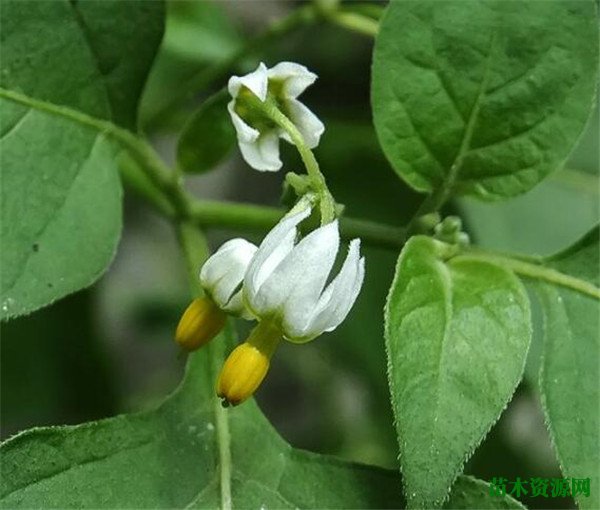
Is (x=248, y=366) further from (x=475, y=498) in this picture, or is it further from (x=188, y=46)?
(x=188, y=46)

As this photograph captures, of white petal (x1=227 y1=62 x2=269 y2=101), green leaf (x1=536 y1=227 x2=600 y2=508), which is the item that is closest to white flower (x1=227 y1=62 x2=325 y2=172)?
white petal (x1=227 y1=62 x2=269 y2=101)

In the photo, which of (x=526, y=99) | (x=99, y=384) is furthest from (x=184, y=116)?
(x=526, y=99)

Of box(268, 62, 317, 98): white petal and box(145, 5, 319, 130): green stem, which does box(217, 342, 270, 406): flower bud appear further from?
box(145, 5, 319, 130): green stem

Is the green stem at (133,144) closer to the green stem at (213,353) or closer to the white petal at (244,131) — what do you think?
the green stem at (213,353)

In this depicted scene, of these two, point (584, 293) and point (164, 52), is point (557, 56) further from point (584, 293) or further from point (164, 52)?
point (164, 52)

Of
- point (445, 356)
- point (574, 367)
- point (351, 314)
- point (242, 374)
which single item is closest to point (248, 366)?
point (242, 374)

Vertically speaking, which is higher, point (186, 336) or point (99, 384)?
point (186, 336)

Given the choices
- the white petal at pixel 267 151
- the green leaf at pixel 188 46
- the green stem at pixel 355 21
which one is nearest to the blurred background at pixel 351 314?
the green leaf at pixel 188 46
